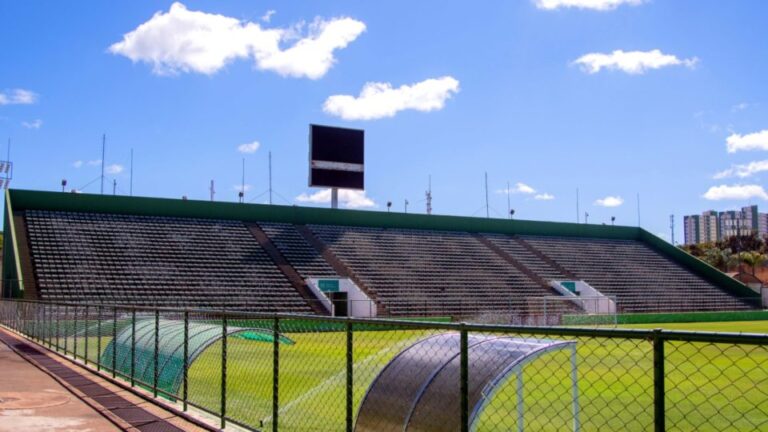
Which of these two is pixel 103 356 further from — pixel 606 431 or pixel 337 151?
pixel 337 151

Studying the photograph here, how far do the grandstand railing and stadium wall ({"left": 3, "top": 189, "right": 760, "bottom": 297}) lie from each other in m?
26.7

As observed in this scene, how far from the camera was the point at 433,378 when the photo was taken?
5.87 m

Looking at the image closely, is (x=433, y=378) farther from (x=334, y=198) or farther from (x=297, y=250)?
(x=334, y=198)

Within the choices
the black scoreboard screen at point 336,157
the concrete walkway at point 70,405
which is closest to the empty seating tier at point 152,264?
the black scoreboard screen at point 336,157

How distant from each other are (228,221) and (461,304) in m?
16.4

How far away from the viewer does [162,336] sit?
1124cm

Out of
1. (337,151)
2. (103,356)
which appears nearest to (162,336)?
(103,356)

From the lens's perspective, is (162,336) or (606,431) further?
(162,336)

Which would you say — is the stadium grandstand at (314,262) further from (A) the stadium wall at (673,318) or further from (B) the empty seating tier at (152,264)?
(A) the stadium wall at (673,318)

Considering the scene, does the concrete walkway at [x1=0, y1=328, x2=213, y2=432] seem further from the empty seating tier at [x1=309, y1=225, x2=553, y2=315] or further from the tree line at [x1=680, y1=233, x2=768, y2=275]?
the tree line at [x1=680, y1=233, x2=768, y2=275]

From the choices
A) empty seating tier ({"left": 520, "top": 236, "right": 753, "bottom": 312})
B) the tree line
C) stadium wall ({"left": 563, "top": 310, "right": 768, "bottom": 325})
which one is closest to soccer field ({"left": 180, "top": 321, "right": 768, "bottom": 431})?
stadium wall ({"left": 563, "top": 310, "right": 768, "bottom": 325})

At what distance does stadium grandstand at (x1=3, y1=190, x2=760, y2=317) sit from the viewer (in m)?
37.4

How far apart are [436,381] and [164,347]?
6.23 metres

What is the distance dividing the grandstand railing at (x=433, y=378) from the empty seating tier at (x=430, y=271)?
22966mm
